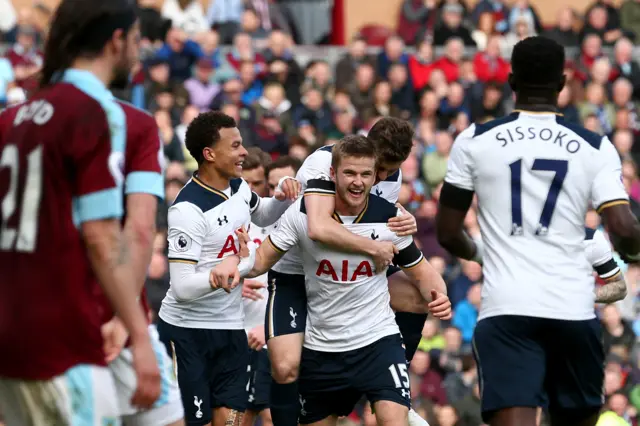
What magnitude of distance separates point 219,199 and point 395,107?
10859 mm

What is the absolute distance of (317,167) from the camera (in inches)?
322

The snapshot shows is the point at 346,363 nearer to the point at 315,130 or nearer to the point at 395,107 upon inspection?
the point at 315,130

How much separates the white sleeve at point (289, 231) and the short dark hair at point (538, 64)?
204 centimetres

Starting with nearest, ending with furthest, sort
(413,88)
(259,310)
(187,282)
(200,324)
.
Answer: (187,282) < (200,324) < (259,310) < (413,88)

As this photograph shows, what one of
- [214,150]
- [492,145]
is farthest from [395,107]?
[492,145]

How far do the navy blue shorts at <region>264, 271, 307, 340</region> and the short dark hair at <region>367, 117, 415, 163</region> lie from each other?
1.04 meters

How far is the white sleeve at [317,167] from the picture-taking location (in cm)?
810

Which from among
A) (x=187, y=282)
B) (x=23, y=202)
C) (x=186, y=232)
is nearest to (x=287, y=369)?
(x=187, y=282)

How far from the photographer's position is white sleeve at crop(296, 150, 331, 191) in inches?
319

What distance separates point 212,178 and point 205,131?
1.11 feet

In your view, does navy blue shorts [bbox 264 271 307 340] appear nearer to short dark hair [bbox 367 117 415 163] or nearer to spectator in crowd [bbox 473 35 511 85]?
short dark hair [bbox 367 117 415 163]

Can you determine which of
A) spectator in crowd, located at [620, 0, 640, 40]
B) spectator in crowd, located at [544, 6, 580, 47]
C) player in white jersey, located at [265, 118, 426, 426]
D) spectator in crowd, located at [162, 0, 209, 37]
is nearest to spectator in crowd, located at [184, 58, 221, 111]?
spectator in crowd, located at [162, 0, 209, 37]

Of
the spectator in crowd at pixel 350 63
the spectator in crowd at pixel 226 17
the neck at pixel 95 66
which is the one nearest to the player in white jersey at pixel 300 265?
the neck at pixel 95 66

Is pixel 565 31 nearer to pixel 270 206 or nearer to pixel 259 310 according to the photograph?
pixel 259 310
